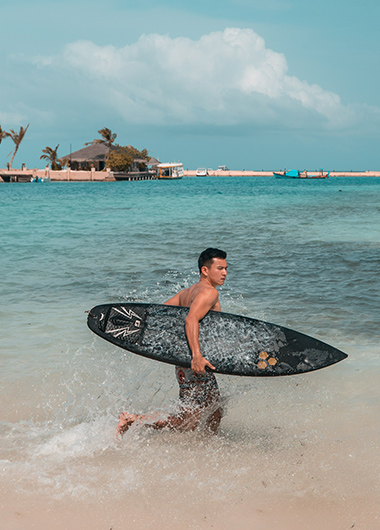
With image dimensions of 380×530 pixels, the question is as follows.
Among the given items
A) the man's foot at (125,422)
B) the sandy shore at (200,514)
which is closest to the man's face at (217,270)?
the man's foot at (125,422)

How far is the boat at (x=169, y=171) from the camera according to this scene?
106750 millimetres

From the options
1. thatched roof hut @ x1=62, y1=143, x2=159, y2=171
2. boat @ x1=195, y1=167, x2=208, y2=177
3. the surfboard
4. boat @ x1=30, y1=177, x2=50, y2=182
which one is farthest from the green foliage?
the surfboard

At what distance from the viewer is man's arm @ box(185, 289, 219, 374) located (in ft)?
12.7

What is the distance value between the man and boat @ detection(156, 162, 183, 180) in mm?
101402

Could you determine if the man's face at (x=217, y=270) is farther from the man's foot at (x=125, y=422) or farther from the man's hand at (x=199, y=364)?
the man's foot at (x=125, y=422)

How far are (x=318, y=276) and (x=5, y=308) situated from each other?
6.16 meters

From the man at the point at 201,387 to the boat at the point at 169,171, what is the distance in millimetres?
101402

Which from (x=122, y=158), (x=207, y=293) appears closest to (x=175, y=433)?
(x=207, y=293)

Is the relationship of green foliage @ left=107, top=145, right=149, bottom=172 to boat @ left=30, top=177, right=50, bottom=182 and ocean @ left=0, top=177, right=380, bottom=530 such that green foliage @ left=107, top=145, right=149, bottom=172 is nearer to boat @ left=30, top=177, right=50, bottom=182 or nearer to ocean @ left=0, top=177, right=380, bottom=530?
boat @ left=30, top=177, right=50, bottom=182

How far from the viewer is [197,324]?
3922 mm

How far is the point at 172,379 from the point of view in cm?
544

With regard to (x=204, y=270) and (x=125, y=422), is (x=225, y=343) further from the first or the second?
(x=125, y=422)

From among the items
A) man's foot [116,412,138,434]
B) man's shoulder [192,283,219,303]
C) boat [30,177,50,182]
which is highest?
boat [30,177,50,182]

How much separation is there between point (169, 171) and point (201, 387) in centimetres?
10811
